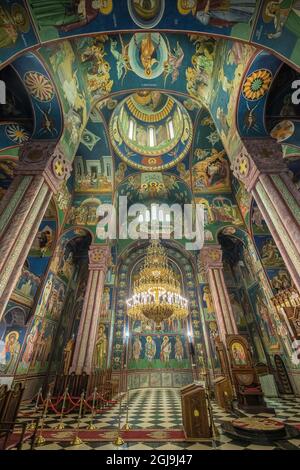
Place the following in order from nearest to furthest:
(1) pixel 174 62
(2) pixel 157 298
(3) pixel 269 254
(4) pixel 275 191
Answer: (4) pixel 275 191, (2) pixel 157 298, (1) pixel 174 62, (3) pixel 269 254

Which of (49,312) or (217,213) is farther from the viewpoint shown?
(217,213)

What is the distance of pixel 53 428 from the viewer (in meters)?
4.81

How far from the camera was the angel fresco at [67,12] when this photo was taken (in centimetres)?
486

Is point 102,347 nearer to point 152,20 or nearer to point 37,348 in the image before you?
point 37,348

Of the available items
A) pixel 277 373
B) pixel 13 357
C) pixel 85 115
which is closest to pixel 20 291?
pixel 13 357

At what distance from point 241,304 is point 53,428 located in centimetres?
1143

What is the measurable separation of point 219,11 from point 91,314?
11231 millimetres

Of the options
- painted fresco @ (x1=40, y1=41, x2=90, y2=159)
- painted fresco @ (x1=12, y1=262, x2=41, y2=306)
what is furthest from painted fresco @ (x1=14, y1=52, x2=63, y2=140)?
painted fresco @ (x1=12, y1=262, x2=41, y2=306)

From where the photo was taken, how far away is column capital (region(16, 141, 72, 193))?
241 inches

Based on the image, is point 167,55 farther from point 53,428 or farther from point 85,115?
point 53,428

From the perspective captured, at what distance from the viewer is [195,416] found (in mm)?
4109

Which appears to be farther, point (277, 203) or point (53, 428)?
point (277, 203)

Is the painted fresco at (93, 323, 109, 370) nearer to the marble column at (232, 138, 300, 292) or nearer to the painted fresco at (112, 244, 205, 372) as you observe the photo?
the painted fresco at (112, 244, 205, 372)

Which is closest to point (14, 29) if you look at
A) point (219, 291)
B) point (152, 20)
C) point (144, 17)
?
point (144, 17)
